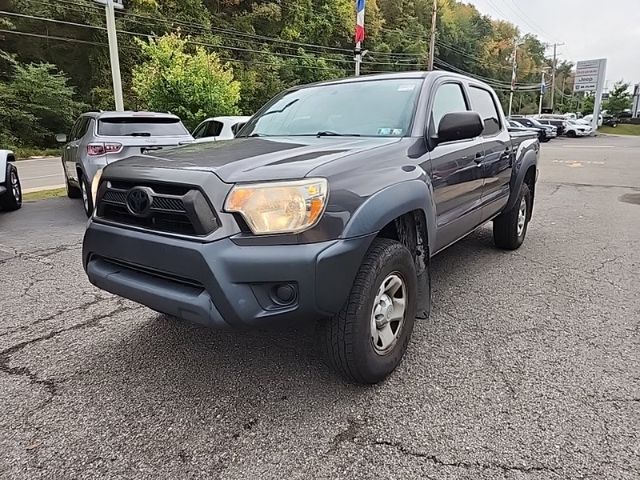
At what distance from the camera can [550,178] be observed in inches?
488

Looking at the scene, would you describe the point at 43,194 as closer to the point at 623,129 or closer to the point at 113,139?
the point at 113,139

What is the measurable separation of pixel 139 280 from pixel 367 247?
3.78ft

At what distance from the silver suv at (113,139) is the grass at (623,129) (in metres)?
49.4

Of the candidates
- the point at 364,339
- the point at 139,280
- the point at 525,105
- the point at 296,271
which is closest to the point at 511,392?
the point at 364,339

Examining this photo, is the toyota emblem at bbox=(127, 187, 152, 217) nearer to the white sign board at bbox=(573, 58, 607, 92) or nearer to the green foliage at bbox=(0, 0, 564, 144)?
the green foliage at bbox=(0, 0, 564, 144)

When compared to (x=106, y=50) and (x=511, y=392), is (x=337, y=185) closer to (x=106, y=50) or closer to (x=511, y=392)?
Result: (x=511, y=392)

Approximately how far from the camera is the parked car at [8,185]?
718 cm

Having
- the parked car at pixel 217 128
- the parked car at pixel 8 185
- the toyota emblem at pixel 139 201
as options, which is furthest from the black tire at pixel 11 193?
the toyota emblem at pixel 139 201

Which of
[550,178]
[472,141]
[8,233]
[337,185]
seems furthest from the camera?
[550,178]

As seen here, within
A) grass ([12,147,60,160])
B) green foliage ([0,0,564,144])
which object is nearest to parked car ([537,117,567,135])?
green foliage ([0,0,564,144])

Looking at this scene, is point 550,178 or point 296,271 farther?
point 550,178

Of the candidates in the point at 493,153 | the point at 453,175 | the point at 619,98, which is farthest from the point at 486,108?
the point at 619,98

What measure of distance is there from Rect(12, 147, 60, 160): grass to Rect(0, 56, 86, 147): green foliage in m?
0.53

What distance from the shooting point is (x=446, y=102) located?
3.61m
